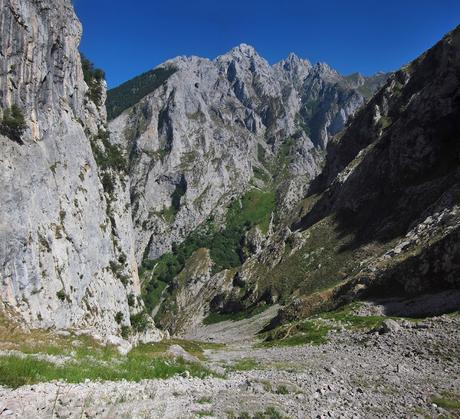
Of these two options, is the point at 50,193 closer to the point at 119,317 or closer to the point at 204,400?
the point at 119,317

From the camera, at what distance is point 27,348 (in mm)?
20906

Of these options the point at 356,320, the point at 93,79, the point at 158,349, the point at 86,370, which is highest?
the point at 93,79

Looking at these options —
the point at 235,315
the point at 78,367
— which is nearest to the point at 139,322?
the point at 235,315

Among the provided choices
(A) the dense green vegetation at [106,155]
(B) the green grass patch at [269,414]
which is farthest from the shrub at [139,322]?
(B) the green grass patch at [269,414]

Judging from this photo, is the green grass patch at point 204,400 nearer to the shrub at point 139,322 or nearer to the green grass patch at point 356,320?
the green grass patch at point 356,320

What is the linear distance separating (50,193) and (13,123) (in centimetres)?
1290

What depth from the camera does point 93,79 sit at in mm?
116062

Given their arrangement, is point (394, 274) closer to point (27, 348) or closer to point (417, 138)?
point (27, 348)

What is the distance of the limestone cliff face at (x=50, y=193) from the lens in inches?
2060

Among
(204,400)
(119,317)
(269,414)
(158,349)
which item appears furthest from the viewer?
(119,317)

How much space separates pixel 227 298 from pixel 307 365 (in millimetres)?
154803

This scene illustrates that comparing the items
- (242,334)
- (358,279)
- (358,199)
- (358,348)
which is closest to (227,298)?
(242,334)

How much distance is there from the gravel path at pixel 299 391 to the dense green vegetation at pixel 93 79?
102 m

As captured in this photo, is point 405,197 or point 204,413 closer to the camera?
point 204,413
